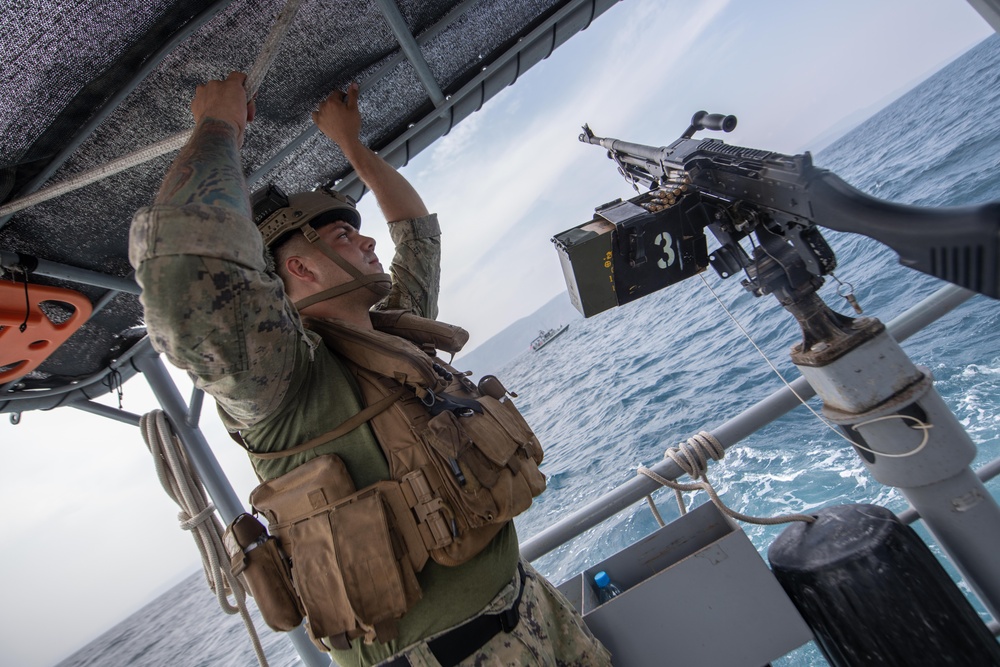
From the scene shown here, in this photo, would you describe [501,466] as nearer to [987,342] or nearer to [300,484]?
[300,484]

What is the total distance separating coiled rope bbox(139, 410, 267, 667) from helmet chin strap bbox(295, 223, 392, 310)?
1.19 meters

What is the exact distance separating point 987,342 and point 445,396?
8267mm

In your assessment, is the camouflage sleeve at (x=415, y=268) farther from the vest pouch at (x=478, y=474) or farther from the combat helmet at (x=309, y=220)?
the vest pouch at (x=478, y=474)

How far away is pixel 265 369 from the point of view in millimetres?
1344

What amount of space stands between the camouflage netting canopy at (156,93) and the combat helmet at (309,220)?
0.55 meters

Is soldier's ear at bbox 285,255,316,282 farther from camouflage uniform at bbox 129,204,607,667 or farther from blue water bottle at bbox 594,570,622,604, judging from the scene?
blue water bottle at bbox 594,570,622,604

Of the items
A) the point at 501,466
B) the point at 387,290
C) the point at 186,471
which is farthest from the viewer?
the point at 186,471

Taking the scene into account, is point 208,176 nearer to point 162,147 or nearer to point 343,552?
point 162,147

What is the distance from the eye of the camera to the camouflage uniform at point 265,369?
1170mm

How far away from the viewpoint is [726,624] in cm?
201

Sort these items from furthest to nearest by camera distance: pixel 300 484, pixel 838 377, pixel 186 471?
pixel 186 471 < pixel 838 377 < pixel 300 484

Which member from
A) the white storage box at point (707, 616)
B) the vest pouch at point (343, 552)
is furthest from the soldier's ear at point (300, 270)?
the white storage box at point (707, 616)

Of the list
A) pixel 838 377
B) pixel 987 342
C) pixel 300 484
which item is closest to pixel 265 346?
pixel 300 484

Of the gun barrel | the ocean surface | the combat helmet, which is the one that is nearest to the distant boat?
the ocean surface
